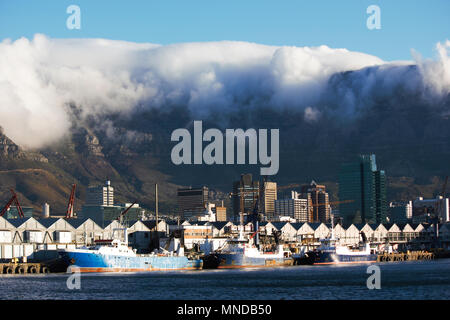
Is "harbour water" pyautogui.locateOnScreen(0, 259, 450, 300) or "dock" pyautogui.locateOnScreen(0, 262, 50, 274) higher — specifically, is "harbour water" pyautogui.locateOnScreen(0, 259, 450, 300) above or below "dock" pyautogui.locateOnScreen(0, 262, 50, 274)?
above

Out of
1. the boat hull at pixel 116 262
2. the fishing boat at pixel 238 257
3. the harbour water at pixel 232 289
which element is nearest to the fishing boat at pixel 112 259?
the boat hull at pixel 116 262

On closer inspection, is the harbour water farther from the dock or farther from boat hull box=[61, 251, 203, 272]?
the dock

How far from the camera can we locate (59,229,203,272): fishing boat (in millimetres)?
157250

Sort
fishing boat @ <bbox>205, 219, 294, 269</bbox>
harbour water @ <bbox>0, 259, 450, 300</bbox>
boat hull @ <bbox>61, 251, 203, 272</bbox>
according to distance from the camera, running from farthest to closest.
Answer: fishing boat @ <bbox>205, 219, 294, 269</bbox>, boat hull @ <bbox>61, 251, 203, 272</bbox>, harbour water @ <bbox>0, 259, 450, 300</bbox>

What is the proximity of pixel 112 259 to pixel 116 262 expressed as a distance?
1504mm

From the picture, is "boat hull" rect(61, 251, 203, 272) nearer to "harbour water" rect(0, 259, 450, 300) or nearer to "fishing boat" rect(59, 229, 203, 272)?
"fishing boat" rect(59, 229, 203, 272)

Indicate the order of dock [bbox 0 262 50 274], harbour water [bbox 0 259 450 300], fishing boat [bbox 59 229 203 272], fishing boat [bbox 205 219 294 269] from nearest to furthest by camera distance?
harbour water [bbox 0 259 450 300], fishing boat [bbox 59 229 203 272], dock [bbox 0 262 50 274], fishing boat [bbox 205 219 294 269]

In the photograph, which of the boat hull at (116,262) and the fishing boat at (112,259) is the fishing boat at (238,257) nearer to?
the boat hull at (116,262)

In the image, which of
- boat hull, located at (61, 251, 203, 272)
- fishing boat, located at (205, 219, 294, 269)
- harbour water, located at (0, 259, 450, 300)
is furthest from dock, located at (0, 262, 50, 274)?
fishing boat, located at (205, 219, 294, 269)

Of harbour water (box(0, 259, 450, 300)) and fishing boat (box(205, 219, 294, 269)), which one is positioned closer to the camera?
harbour water (box(0, 259, 450, 300))

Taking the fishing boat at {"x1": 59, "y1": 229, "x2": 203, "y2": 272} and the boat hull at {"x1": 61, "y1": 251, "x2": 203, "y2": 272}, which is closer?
the boat hull at {"x1": 61, "y1": 251, "x2": 203, "y2": 272}

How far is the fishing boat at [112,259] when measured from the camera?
157250 mm

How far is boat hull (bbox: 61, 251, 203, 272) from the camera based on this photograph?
516 ft

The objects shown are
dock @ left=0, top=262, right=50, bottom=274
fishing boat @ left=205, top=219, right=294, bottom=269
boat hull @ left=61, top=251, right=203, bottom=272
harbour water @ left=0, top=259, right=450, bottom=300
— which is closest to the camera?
harbour water @ left=0, top=259, right=450, bottom=300
